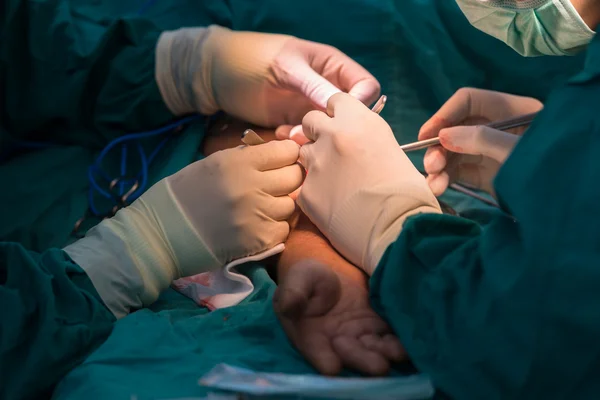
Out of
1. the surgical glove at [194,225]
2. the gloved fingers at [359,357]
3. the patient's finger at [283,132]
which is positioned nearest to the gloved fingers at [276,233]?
the surgical glove at [194,225]

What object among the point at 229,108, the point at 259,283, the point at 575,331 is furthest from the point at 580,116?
the point at 229,108

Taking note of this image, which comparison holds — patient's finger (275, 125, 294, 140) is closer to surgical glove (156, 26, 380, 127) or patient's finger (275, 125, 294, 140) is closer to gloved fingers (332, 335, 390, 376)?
surgical glove (156, 26, 380, 127)

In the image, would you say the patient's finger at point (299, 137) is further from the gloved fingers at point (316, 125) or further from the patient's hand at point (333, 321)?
the patient's hand at point (333, 321)

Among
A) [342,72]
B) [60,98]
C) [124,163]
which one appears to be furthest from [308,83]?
[60,98]

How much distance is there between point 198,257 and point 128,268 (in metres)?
0.12

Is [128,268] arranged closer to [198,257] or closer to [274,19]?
[198,257]

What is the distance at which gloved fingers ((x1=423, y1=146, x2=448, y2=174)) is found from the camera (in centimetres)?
117

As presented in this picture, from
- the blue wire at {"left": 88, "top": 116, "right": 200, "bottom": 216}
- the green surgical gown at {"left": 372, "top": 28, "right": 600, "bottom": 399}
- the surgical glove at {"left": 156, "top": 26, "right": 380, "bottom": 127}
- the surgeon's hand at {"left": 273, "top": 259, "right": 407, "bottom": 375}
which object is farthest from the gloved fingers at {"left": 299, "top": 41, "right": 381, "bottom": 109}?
the green surgical gown at {"left": 372, "top": 28, "right": 600, "bottom": 399}

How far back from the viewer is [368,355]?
78 centimetres

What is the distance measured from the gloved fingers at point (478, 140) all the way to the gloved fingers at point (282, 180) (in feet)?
0.90

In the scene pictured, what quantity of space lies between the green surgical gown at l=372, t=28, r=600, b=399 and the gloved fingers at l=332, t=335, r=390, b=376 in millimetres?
48

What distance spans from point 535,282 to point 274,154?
608mm

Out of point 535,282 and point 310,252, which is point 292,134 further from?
point 535,282

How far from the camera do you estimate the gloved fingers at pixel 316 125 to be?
108 centimetres
